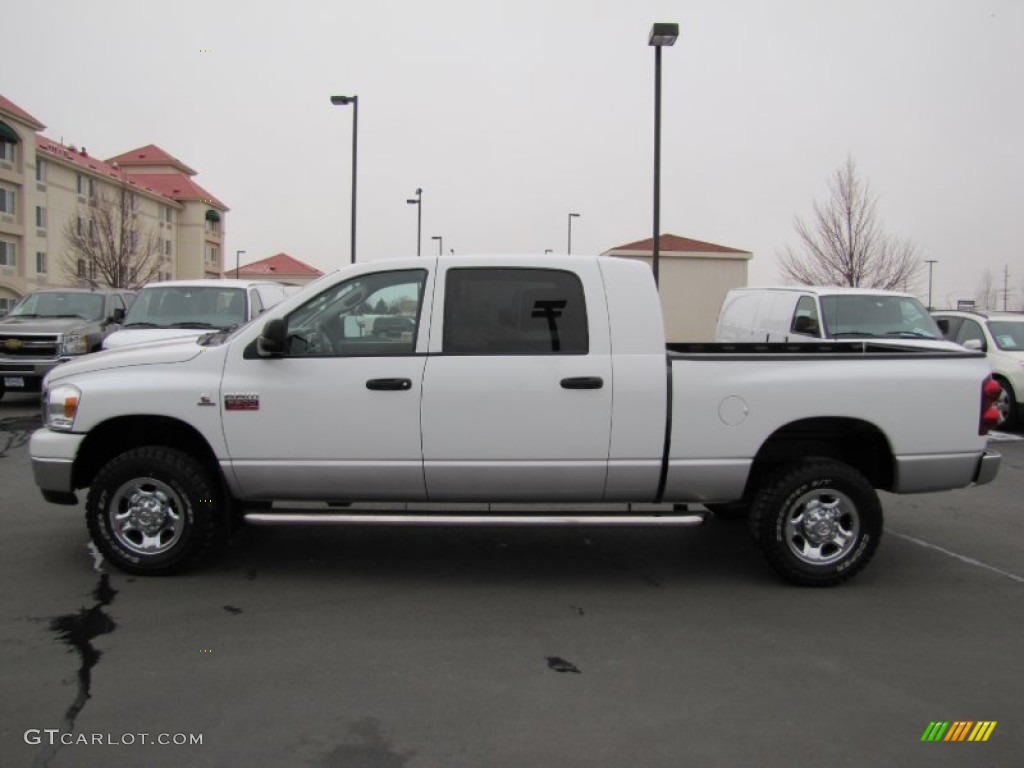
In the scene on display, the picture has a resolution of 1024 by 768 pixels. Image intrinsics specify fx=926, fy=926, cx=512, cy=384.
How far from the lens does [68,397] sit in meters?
5.56

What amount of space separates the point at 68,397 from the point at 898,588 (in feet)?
17.0

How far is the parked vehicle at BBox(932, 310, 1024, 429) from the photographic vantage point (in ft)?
43.2

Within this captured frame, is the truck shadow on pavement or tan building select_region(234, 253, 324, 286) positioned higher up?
tan building select_region(234, 253, 324, 286)

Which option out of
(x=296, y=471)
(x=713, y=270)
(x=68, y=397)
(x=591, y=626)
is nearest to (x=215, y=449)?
(x=296, y=471)

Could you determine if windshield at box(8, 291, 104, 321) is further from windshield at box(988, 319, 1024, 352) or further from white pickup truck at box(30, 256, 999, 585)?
windshield at box(988, 319, 1024, 352)

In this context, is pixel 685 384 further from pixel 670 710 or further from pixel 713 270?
pixel 713 270

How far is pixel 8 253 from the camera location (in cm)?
5041

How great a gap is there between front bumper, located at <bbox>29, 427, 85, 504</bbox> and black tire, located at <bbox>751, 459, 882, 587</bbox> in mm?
4131

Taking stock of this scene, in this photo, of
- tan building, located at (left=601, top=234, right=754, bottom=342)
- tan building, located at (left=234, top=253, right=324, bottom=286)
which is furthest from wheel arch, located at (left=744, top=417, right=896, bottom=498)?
tan building, located at (left=234, top=253, right=324, bottom=286)

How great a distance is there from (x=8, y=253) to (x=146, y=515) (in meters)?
52.0

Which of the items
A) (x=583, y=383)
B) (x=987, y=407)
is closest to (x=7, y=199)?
(x=583, y=383)

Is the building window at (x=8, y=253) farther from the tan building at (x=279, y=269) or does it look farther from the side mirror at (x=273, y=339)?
the side mirror at (x=273, y=339)

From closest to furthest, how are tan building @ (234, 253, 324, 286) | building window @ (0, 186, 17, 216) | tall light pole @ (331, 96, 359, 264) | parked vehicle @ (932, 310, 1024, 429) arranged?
parked vehicle @ (932, 310, 1024, 429) → tall light pole @ (331, 96, 359, 264) → building window @ (0, 186, 17, 216) → tan building @ (234, 253, 324, 286)

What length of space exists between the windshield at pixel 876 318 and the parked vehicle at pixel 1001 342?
0.68 metres
